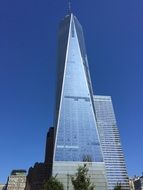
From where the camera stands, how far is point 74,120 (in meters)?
144

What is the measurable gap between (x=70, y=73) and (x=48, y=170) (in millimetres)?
81800

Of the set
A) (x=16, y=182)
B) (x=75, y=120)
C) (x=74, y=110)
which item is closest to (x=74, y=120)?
(x=75, y=120)

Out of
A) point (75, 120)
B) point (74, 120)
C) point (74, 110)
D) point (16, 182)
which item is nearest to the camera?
point (74, 120)

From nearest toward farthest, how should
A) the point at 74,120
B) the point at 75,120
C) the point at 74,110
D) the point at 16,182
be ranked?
1. the point at 74,120
2. the point at 75,120
3. the point at 74,110
4. the point at 16,182

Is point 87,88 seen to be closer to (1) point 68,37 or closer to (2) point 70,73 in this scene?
(2) point 70,73

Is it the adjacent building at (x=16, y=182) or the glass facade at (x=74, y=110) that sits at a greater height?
the glass facade at (x=74, y=110)

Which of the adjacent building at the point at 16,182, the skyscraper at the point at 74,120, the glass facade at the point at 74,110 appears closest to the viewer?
the skyscraper at the point at 74,120

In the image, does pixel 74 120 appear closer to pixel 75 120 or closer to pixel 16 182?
pixel 75 120

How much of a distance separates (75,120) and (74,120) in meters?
0.73

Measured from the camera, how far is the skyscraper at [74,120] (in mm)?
128875

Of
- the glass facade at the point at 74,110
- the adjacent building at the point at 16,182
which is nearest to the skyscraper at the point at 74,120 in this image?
the glass facade at the point at 74,110

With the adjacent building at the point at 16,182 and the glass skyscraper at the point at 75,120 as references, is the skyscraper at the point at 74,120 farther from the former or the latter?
the adjacent building at the point at 16,182

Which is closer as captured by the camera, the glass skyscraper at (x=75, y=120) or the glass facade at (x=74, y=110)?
the glass skyscraper at (x=75, y=120)

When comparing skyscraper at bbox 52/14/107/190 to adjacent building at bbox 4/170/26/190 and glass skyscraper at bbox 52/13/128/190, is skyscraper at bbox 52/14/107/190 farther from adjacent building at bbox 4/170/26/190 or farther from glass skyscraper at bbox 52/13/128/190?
adjacent building at bbox 4/170/26/190
